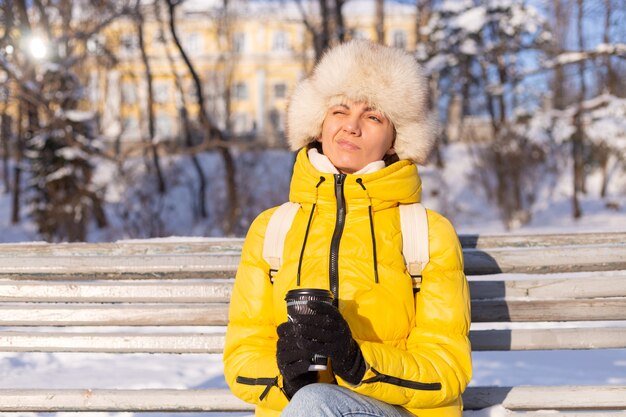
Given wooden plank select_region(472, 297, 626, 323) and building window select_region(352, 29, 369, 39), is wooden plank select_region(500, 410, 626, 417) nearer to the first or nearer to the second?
wooden plank select_region(472, 297, 626, 323)

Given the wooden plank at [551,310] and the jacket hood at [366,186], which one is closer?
the jacket hood at [366,186]

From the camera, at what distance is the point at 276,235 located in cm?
259

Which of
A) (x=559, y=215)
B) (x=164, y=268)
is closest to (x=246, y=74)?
(x=559, y=215)

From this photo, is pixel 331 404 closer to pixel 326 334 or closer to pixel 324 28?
pixel 326 334

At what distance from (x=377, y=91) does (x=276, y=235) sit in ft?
2.14

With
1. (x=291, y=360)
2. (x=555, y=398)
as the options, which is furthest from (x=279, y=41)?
(x=291, y=360)

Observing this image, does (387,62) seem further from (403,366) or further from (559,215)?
Result: (559,215)

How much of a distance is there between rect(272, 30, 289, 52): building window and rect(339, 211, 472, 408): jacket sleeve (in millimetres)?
41343

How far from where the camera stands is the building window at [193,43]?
3878 cm

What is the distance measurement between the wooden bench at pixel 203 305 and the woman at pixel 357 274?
44cm

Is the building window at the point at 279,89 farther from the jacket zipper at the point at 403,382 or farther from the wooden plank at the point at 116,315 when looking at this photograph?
the jacket zipper at the point at 403,382

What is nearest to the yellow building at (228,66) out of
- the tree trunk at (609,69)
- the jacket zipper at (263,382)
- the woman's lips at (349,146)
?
the tree trunk at (609,69)

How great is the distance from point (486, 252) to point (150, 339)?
4.76 ft

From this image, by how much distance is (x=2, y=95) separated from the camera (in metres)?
13.9
